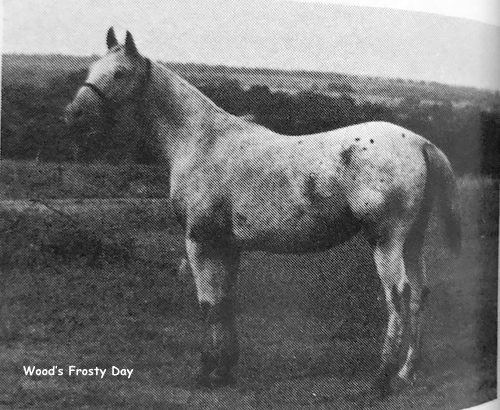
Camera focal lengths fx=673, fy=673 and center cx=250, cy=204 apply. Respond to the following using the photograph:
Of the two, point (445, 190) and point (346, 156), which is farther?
point (445, 190)

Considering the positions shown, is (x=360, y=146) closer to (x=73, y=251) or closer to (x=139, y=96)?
(x=139, y=96)

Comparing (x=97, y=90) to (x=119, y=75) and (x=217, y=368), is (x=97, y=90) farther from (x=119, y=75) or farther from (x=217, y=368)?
(x=217, y=368)

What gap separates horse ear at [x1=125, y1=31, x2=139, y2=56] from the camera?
3.21m

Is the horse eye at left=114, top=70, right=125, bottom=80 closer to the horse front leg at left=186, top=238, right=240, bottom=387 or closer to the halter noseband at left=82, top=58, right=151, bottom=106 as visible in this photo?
the halter noseband at left=82, top=58, right=151, bottom=106

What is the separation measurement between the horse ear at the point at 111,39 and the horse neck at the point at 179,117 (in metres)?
0.26

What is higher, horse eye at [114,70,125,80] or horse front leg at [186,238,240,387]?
horse eye at [114,70,125,80]

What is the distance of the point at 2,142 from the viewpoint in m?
3.14

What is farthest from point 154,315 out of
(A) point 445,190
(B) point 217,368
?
(A) point 445,190

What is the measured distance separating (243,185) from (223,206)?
0.47ft

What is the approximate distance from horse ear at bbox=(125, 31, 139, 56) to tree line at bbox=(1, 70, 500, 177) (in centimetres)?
24

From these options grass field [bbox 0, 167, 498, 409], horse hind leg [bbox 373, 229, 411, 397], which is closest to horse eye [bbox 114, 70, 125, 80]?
grass field [bbox 0, 167, 498, 409]

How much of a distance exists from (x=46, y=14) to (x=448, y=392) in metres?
2.81

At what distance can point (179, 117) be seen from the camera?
11.0 ft

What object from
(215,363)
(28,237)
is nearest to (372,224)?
(215,363)
